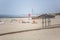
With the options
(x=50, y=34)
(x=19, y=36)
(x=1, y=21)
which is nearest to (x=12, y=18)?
(x=1, y=21)

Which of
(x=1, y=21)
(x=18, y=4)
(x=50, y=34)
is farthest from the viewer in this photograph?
(x=50, y=34)

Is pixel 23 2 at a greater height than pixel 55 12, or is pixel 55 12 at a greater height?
pixel 23 2

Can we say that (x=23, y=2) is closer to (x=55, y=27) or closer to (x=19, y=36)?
(x=19, y=36)

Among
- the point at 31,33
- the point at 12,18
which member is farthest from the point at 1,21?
the point at 31,33

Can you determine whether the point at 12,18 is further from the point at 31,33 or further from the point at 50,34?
the point at 50,34

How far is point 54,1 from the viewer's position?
5.82 feet

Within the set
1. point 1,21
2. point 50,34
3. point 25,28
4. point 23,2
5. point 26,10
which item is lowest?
point 50,34

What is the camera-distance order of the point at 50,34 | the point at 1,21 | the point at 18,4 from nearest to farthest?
the point at 1,21 < the point at 18,4 < the point at 50,34

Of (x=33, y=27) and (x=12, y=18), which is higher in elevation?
(x=12, y=18)

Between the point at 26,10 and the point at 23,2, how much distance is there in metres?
0.11

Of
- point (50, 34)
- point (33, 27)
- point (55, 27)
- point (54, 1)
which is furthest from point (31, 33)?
point (54, 1)

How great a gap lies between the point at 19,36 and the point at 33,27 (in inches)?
9.0

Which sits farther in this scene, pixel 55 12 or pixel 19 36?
pixel 55 12

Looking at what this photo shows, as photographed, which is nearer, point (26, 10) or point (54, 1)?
point (26, 10)
